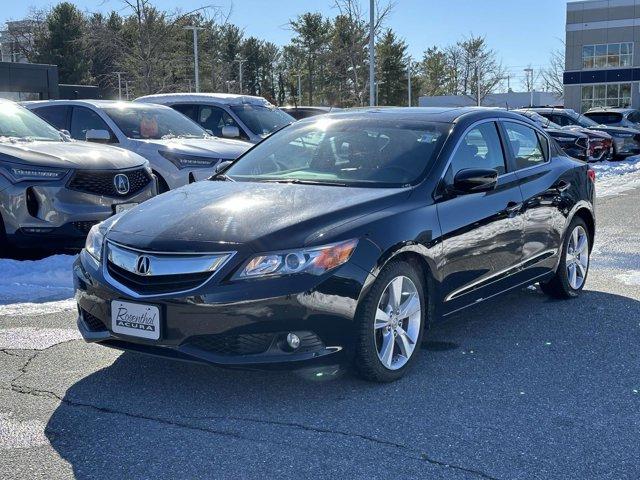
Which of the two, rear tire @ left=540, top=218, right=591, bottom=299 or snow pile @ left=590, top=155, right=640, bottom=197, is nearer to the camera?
rear tire @ left=540, top=218, right=591, bottom=299

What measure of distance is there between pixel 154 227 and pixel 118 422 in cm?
106

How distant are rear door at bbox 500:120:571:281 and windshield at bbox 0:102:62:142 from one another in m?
5.07

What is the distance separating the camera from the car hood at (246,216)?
3.98 metres

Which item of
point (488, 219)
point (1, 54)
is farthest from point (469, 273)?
point (1, 54)

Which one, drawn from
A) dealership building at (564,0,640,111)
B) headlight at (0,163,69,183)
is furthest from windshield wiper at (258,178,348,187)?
dealership building at (564,0,640,111)

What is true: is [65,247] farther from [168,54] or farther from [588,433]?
[168,54]

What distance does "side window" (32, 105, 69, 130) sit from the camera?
10484 mm

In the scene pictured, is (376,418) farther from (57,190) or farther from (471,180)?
(57,190)

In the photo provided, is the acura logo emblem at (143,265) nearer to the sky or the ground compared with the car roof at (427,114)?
nearer to the ground

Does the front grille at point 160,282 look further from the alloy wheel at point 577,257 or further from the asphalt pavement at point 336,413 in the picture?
the alloy wheel at point 577,257

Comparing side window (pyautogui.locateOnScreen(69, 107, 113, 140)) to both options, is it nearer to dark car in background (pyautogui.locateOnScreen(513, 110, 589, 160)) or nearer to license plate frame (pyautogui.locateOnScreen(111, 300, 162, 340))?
license plate frame (pyautogui.locateOnScreen(111, 300, 162, 340))

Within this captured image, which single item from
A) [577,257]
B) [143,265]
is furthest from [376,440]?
[577,257]

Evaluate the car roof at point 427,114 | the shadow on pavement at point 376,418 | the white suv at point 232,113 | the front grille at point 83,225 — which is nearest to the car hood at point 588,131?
the white suv at point 232,113

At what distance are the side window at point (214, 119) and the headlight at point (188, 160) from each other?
7.93 ft
